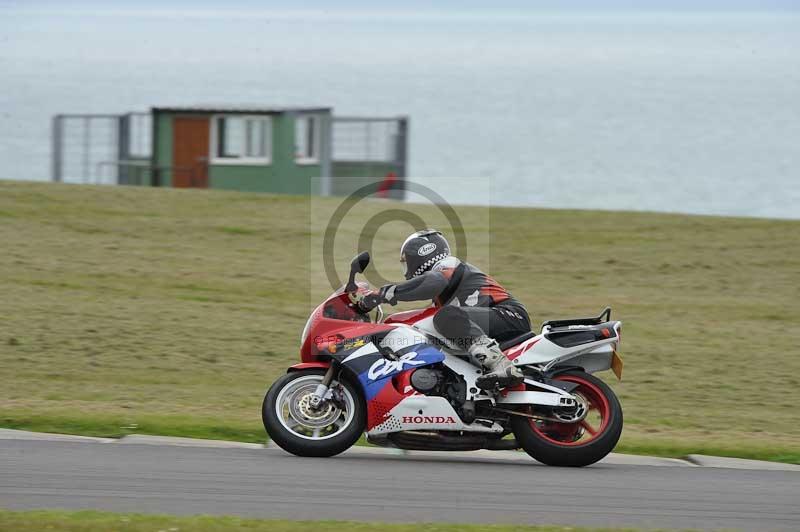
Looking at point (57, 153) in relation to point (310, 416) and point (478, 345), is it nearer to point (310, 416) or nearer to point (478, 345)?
point (310, 416)

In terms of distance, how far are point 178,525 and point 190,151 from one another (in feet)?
90.2

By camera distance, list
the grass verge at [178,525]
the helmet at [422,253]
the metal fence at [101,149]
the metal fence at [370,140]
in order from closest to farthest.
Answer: the grass verge at [178,525], the helmet at [422,253], the metal fence at [370,140], the metal fence at [101,149]

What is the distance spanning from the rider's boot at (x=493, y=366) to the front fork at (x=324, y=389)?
105 centimetres

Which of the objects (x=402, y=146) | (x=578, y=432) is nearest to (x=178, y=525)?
(x=578, y=432)

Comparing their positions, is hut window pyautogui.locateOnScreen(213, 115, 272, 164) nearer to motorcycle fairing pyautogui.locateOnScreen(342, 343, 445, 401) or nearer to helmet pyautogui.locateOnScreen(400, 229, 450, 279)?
helmet pyautogui.locateOnScreen(400, 229, 450, 279)

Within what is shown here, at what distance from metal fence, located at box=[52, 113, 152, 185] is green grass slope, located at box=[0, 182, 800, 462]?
743 cm

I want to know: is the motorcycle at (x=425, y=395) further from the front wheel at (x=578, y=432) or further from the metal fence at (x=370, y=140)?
the metal fence at (x=370, y=140)

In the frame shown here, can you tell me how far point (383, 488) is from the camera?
8.76 metres

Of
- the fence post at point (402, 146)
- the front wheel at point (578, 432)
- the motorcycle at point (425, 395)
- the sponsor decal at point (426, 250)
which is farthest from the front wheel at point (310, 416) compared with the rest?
→ the fence post at point (402, 146)

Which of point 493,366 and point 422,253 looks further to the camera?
point 422,253

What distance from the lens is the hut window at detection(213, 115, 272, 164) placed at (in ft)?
111

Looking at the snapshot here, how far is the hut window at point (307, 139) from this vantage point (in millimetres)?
34375

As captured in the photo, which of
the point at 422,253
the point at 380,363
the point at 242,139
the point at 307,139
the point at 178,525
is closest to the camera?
the point at 178,525

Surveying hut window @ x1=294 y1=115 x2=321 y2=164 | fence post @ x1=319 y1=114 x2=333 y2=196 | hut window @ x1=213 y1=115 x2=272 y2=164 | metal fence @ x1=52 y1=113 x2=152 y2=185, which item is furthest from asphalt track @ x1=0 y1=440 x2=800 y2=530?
metal fence @ x1=52 y1=113 x2=152 y2=185
